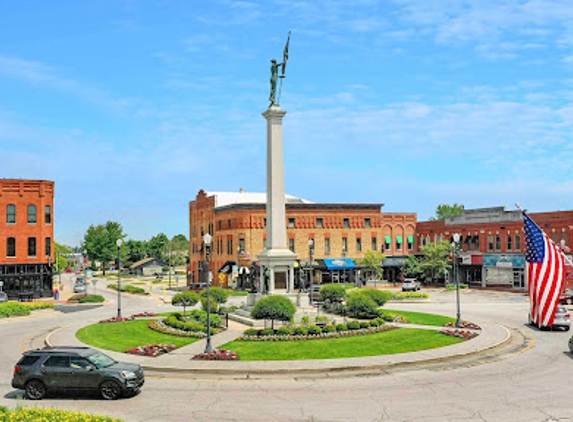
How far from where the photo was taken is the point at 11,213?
194 ft

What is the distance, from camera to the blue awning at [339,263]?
69.6 metres

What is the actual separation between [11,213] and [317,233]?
111 feet

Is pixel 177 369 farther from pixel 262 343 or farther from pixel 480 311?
pixel 480 311

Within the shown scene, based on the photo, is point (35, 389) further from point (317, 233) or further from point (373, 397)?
point (317, 233)

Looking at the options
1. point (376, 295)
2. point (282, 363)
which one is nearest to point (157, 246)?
point (376, 295)

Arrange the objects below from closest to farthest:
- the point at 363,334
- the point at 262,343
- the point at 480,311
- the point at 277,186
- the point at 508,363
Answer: the point at 508,363
the point at 262,343
the point at 363,334
the point at 277,186
the point at 480,311

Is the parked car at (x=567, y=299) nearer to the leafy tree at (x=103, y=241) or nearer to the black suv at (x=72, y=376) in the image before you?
the black suv at (x=72, y=376)

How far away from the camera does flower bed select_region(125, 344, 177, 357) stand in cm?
2514

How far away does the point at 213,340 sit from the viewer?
93.2 ft

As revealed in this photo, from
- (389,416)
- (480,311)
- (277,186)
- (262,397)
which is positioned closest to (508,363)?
(389,416)

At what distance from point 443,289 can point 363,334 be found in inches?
1647

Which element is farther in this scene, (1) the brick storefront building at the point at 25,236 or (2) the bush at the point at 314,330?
(1) the brick storefront building at the point at 25,236

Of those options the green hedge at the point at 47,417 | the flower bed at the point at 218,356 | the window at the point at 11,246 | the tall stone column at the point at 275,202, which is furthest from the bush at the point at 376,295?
the window at the point at 11,246

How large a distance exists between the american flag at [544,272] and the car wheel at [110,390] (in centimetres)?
2302
